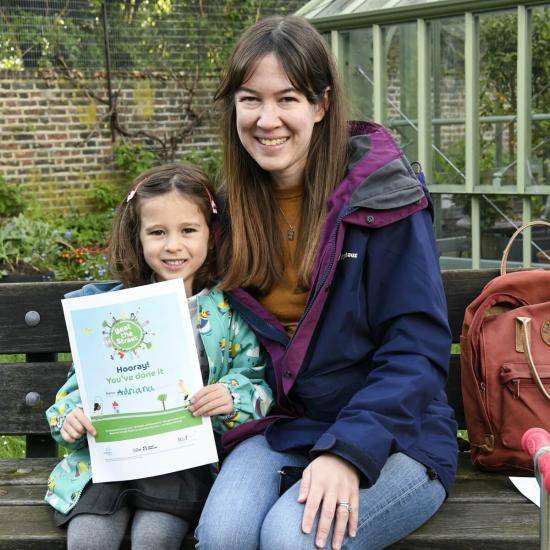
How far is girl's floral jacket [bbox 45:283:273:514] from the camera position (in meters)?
2.51

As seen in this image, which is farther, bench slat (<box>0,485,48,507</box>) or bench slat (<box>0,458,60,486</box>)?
bench slat (<box>0,458,60,486</box>)

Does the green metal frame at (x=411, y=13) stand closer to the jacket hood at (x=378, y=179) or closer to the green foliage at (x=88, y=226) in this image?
the green foliage at (x=88, y=226)

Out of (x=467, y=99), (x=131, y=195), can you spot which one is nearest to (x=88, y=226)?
(x=467, y=99)

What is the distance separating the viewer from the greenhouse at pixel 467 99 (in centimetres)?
704

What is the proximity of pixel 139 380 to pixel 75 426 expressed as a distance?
0.67 feet

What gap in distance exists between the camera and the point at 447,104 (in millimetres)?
7758

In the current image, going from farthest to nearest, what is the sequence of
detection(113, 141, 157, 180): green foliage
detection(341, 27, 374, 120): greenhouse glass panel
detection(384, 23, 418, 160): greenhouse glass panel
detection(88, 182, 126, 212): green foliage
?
1. detection(113, 141, 157, 180): green foliage
2. detection(88, 182, 126, 212): green foliage
3. detection(341, 27, 374, 120): greenhouse glass panel
4. detection(384, 23, 418, 160): greenhouse glass panel

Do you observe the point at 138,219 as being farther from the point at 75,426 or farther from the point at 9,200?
the point at 9,200

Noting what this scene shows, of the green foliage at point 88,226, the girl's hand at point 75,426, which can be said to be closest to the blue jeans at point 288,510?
the girl's hand at point 75,426

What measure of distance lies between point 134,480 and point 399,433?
0.70 meters

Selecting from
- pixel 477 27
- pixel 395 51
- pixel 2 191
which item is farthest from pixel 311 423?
pixel 2 191

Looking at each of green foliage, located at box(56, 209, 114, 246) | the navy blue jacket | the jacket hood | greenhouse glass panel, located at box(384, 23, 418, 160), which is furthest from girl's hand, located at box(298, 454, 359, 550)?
green foliage, located at box(56, 209, 114, 246)

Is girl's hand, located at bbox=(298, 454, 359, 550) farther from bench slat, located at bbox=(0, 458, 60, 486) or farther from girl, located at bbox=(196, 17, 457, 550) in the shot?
bench slat, located at bbox=(0, 458, 60, 486)

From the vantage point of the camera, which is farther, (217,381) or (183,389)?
(217,381)
